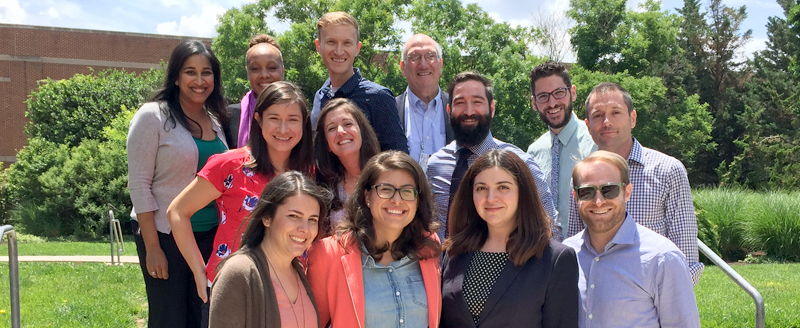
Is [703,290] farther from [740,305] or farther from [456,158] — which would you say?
[456,158]

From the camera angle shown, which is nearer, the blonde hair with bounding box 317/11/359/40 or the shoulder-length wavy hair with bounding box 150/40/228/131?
the shoulder-length wavy hair with bounding box 150/40/228/131

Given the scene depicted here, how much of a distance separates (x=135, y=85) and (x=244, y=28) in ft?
26.1

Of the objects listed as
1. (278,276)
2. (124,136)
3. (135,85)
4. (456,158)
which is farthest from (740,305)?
(135,85)

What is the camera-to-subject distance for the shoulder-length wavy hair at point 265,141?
354 centimetres

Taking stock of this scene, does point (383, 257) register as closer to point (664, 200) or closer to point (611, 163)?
point (611, 163)

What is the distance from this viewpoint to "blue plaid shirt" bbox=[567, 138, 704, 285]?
12.1ft

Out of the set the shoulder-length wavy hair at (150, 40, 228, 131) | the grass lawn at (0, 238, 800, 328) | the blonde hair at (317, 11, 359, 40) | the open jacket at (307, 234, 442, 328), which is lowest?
the grass lawn at (0, 238, 800, 328)

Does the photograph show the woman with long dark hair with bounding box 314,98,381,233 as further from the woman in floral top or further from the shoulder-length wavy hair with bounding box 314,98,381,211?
the woman in floral top

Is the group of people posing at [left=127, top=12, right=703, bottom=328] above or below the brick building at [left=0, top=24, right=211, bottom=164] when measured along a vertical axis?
below

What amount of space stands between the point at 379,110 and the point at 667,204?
186 cm

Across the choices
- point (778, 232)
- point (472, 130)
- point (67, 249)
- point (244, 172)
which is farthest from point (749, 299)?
point (67, 249)

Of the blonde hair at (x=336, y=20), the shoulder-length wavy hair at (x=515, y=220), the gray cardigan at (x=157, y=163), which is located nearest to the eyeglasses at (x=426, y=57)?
the blonde hair at (x=336, y=20)

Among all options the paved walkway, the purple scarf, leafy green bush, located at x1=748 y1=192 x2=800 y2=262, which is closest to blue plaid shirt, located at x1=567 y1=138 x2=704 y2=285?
the purple scarf

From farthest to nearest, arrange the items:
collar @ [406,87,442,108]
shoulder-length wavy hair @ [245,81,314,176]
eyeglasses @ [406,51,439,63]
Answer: eyeglasses @ [406,51,439,63]
collar @ [406,87,442,108]
shoulder-length wavy hair @ [245,81,314,176]
